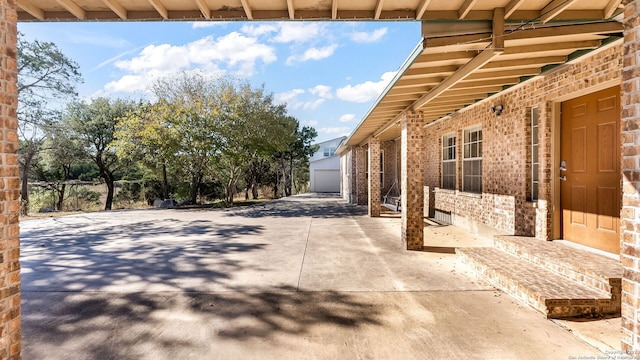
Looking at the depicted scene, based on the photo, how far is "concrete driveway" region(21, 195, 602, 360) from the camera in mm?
2672

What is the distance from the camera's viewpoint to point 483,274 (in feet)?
14.2

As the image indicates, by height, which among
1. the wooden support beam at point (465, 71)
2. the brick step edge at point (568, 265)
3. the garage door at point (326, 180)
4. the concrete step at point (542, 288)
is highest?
the wooden support beam at point (465, 71)

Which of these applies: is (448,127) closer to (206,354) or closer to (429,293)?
(429,293)

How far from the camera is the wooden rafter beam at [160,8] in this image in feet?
8.81

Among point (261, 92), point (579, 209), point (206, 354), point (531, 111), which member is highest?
point (261, 92)

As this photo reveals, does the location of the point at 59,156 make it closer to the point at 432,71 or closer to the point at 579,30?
the point at 432,71

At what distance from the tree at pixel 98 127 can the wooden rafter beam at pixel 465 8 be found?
2012 cm

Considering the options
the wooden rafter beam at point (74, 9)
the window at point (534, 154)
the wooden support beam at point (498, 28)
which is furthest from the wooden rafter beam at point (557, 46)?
the wooden rafter beam at point (74, 9)

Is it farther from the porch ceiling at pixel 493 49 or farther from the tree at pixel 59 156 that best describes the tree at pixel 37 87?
the porch ceiling at pixel 493 49

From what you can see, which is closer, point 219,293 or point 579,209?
point 219,293

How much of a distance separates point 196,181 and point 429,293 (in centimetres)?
1714

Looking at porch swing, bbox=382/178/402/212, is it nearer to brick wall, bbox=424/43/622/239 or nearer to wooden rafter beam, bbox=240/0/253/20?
brick wall, bbox=424/43/622/239

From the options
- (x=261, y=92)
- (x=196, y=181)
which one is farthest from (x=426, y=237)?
(x=196, y=181)

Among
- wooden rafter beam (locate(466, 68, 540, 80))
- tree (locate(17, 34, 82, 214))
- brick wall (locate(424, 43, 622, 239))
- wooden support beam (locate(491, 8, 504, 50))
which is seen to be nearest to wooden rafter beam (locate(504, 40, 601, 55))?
brick wall (locate(424, 43, 622, 239))
